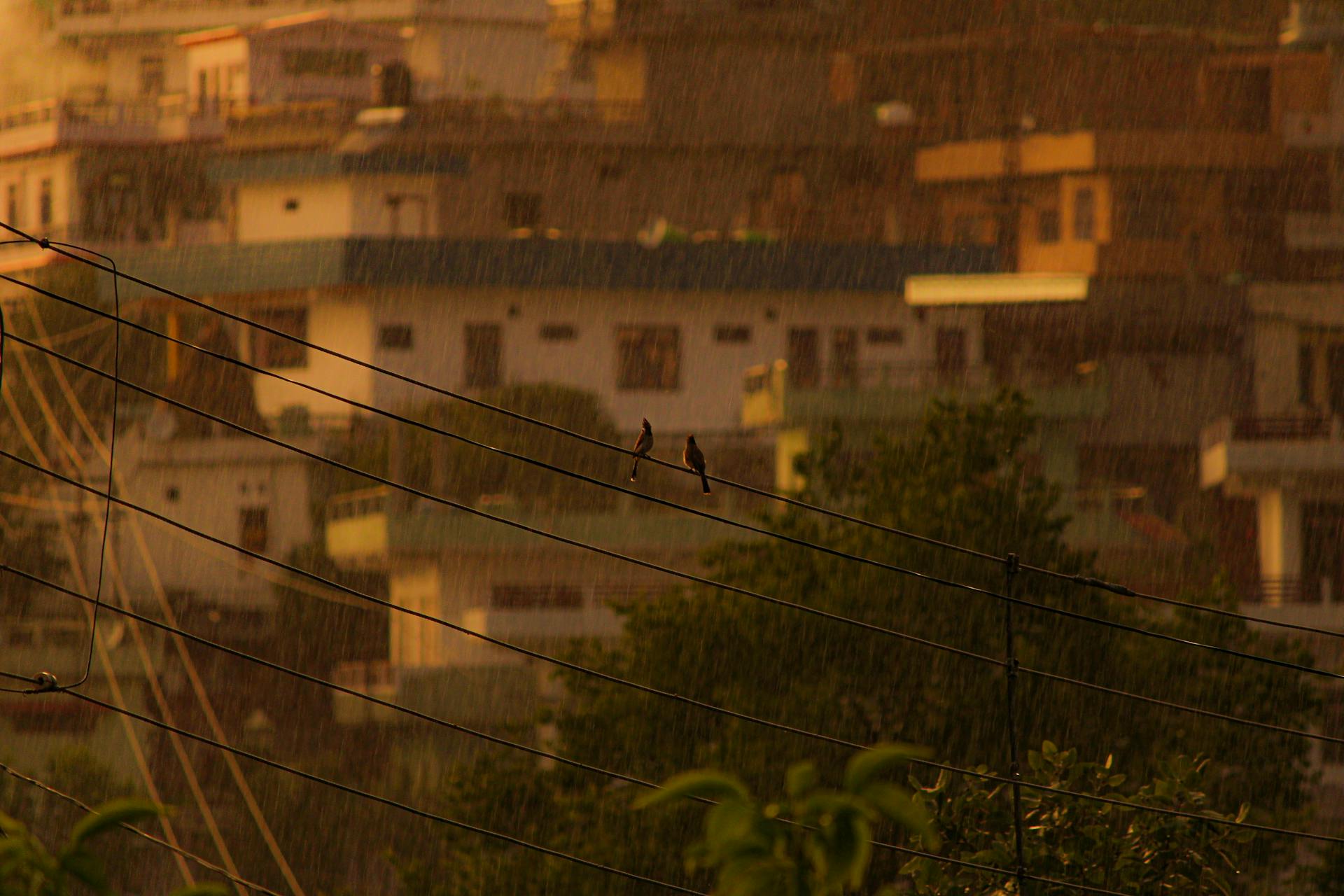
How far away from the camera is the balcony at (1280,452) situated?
59.7 m

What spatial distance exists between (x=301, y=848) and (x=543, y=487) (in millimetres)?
15844

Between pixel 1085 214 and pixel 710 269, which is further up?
pixel 1085 214

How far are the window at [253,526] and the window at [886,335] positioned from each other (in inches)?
737

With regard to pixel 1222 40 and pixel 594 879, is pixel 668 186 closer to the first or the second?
pixel 1222 40

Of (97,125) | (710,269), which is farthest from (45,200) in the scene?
(710,269)

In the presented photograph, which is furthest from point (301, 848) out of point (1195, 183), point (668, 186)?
point (1195, 183)

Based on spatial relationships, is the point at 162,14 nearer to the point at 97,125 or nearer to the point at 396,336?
the point at 97,125

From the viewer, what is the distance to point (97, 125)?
93.6 m

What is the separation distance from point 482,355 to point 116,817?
2530 inches

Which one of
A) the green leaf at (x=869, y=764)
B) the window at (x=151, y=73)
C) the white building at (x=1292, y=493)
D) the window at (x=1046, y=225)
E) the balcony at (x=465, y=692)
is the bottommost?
the balcony at (x=465, y=692)

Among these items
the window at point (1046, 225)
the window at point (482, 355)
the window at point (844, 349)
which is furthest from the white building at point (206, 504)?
the window at point (1046, 225)

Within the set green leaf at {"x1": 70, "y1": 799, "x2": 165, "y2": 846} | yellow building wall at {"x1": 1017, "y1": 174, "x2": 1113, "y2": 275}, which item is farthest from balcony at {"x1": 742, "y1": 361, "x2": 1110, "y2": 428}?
green leaf at {"x1": 70, "y1": 799, "x2": 165, "y2": 846}

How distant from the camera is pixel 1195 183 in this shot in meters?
81.2

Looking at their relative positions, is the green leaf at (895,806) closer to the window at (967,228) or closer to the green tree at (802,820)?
the green tree at (802,820)
